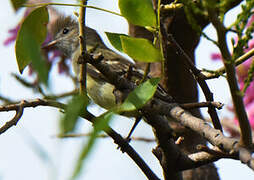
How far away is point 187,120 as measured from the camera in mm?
1256

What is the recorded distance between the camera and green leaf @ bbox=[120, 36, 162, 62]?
1130 mm

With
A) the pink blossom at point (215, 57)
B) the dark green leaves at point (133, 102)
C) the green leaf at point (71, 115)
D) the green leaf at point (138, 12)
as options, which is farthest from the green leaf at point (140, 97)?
the pink blossom at point (215, 57)

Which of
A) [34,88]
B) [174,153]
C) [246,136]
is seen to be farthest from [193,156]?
[34,88]

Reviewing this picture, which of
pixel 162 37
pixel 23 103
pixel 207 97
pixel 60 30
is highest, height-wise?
pixel 162 37

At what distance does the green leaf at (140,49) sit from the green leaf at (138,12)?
0.17ft

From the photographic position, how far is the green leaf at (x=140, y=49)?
1.13 metres

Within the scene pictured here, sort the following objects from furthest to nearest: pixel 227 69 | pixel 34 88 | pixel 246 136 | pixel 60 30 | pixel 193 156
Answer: pixel 60 30
pixel 34 88
pixel 193 156
pixel 246 136
pixel 227 69

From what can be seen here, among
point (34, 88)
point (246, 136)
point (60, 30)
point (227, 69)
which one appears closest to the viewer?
point (227, 69)

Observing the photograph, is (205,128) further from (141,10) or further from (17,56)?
(17,56)

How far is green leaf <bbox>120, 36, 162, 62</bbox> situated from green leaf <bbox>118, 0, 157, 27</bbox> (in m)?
0.05

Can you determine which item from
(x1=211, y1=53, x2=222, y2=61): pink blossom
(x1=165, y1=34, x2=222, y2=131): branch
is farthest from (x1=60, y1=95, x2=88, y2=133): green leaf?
(x1=211, y1=53, x2=222, y2=61): pink blossom

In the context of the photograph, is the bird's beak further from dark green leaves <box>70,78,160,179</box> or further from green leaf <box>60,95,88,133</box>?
green leaf <box>60,95,88,133</box>

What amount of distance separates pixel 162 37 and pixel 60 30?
3.89 meters

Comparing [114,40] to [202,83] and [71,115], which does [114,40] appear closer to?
[202,83]
